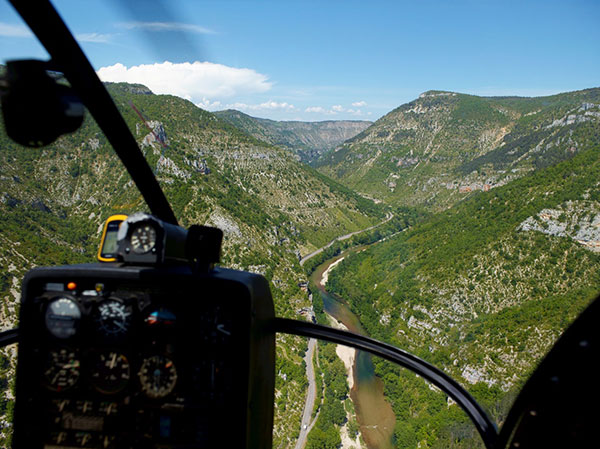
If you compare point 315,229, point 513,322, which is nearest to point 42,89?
point 513,322

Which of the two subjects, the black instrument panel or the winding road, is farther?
the winding road

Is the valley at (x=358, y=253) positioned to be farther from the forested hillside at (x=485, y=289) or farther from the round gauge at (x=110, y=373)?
the round gauge at (x=110, y=373)

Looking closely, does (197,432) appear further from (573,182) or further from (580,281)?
(573,182)

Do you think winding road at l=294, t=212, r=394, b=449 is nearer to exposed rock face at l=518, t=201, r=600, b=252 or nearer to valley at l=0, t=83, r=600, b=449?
valley at l=0, t=83, r=600, b=449

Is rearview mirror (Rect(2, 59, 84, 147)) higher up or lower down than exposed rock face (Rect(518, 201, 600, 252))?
higher up

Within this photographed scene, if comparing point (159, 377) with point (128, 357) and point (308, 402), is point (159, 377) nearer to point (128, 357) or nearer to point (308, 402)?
point (128, 357)

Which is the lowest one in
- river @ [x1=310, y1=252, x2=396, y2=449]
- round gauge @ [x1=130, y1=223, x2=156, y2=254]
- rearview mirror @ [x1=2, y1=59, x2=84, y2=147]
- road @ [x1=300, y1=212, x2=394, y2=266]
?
river @ [x1=310, y1=252, x2=396, y2=449]

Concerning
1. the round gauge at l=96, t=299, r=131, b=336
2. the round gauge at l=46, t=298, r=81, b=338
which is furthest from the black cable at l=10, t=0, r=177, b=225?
the round gauge at l=46, t=298, r=81, b=338
